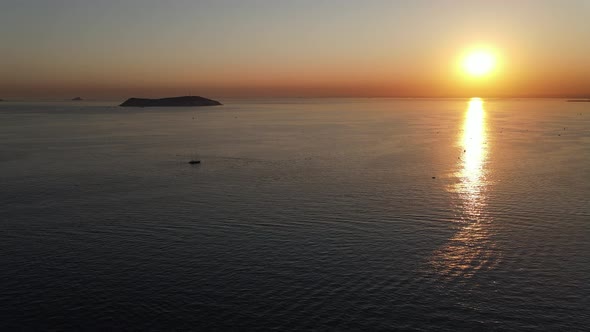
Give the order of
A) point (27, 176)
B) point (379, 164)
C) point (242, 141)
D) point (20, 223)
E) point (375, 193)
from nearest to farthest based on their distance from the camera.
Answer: point (20, 223) → point (375, 193) → point (27, 176) → point (379, 164) → point (242, 141)

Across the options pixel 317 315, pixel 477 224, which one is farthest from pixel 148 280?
pixel 477 224

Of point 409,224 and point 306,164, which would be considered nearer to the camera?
point 409,224

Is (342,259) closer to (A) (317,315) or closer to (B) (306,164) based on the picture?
(A) (317,315)

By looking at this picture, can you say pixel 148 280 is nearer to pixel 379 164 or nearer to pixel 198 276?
pixel 198 276

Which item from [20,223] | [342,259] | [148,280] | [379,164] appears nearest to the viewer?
[148,280]

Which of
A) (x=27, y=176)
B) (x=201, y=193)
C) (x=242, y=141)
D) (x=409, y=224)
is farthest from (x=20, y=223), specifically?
(x=242, y=141)

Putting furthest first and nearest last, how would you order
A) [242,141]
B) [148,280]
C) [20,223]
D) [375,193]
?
[242,141]
[375,193]
[20,223]
[148,280]
